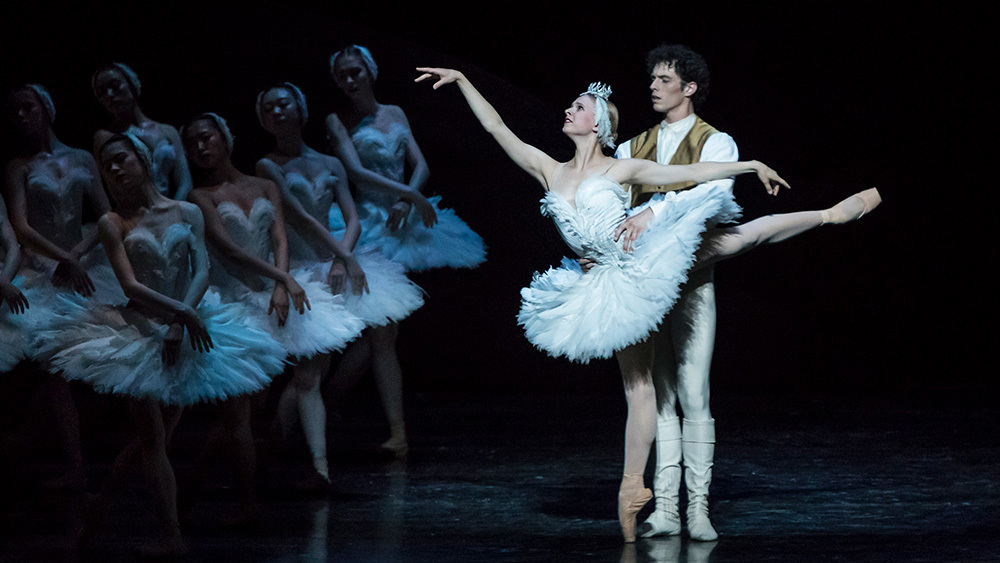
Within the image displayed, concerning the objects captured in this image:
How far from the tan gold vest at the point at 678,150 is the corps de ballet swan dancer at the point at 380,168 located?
4.55 feet

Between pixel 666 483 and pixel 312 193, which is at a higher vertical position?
pixel 312 193

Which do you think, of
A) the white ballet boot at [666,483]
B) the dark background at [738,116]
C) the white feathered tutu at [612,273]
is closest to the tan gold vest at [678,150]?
the white feathered tutu at [612,273]

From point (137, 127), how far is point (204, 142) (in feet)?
3.57

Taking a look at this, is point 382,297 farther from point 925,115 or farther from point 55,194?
point 925,115

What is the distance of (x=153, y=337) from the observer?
3.07m

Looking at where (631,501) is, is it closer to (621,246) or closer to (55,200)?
(621,246)

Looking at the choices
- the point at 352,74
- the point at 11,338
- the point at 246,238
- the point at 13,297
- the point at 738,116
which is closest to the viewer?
the point at 246,238

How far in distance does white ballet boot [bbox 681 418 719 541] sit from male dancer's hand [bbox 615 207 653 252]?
1.74 feet

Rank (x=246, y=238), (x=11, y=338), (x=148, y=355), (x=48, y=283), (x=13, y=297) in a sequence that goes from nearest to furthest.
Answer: (x=148, y=355), (x=246, y=238), (x=13, y=297), (x=11, y=338), (x=48, y=283)

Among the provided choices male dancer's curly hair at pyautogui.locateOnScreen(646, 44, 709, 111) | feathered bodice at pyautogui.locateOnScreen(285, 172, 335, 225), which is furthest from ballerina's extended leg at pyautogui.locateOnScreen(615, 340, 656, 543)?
feathered bodice at pyautogui.locateOnScreen(285, 172, 335, 225)

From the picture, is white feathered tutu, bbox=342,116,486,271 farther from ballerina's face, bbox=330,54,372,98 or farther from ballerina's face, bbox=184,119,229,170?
ballerina's face, bbox=184,119,229,170

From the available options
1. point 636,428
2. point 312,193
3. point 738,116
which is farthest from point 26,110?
point 738,116

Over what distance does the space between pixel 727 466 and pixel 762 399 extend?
1.94 meters

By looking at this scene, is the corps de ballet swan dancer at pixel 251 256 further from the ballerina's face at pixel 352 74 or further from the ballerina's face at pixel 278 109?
the ballerina's face at pixel 352 74
